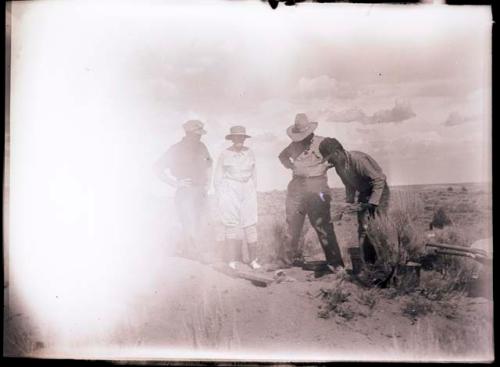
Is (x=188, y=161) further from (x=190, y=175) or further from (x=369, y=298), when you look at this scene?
(x=369, y=298)

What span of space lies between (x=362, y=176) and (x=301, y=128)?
564 millimetres

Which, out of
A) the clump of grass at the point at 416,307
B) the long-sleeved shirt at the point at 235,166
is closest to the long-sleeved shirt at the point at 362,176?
the long-sleeved shirt at the point at 235,166

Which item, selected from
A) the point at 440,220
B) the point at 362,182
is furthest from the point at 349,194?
the point at 440,220

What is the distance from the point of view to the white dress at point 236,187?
9.79 feet

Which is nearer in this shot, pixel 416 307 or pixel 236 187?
pixel 416 307

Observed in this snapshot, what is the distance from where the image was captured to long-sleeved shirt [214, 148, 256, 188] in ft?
9.82

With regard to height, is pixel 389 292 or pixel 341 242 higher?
pixel 341 242

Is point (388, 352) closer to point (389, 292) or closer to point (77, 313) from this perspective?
point (389, 292)

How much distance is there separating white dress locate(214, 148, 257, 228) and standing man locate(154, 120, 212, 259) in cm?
10

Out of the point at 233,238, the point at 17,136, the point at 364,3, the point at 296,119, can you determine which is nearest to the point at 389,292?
the point at 233,238

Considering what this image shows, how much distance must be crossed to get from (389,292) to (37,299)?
2549 millimetres

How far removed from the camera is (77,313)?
118 inches

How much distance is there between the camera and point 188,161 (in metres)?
3.01

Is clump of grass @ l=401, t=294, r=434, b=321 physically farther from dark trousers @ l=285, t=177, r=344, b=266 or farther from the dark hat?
the dark hat
